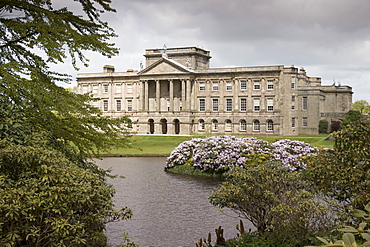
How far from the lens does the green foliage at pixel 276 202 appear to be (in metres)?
10.5

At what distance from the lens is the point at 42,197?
23.7 feet

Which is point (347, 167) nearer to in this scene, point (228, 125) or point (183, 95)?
point (228, 125)

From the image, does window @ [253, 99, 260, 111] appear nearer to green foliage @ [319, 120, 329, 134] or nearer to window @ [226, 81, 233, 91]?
window @ [226, 81, 233, 91]

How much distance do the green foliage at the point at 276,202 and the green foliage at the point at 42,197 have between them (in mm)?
4424

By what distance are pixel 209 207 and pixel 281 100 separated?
188ft

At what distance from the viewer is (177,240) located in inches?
474

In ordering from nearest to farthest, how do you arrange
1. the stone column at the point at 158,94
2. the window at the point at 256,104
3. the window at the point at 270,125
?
the window at the point at 270,125, the window at the point at 256,104, the stone column at the point at 158,94

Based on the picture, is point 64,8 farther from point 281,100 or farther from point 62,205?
point 281,100

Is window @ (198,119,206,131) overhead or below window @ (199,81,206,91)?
below

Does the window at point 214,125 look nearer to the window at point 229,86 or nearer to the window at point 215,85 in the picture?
the window at point 215,85

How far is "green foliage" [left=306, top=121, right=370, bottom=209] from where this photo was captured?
10.5m

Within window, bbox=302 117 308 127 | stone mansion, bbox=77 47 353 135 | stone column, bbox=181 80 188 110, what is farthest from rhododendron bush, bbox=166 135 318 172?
window, bbox=302 117 308 127

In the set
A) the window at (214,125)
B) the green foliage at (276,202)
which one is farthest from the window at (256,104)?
the green foliage at (276,202)

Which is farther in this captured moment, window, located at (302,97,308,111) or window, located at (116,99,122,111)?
window, located at (116,99,122,111)
